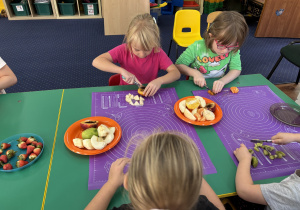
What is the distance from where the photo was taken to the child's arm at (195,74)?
1287 millimetres

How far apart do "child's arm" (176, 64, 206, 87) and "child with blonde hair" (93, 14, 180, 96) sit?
0.08m

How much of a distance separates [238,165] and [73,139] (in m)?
0.66

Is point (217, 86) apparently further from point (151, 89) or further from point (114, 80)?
point (114, 80)

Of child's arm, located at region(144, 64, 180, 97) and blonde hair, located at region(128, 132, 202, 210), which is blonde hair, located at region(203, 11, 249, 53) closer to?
child's arm, located at region(144, 64, 180, 97)

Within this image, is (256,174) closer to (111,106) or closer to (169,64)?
(111,106)

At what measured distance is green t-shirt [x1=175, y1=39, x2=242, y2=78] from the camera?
1.51 metres

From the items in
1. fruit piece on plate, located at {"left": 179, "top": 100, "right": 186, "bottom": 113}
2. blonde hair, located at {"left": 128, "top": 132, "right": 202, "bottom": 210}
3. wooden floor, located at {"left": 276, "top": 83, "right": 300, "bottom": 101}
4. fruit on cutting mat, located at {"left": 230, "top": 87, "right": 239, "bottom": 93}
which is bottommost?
wooden floor, located at {"left": 276, "top": 83, "right": 300, "bottom": 101}

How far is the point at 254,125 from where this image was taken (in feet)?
3.42

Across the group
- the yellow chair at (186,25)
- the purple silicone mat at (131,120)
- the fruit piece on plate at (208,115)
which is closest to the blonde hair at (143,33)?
the purple silicone mat at (131,120)

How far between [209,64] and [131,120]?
81 centimetres

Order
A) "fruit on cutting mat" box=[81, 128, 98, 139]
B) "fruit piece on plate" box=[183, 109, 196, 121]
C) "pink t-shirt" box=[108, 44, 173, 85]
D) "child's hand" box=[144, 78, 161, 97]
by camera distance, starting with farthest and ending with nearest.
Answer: "pink t-shirt" box=[108, 44, 173, 85] → "child's hand" box=[144, 78, 161, 97] → "fruit piece on plate" box=[183, 109, 196, 121] → "fruit on cutting mat" box=[81, 128, 98, 139]

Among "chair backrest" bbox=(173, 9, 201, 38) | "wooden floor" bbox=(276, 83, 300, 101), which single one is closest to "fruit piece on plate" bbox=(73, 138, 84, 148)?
"chair backrest" bbox=(173, 9, 201, 38)

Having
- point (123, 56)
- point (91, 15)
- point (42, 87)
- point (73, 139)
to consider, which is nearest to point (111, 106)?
point (73, 139)

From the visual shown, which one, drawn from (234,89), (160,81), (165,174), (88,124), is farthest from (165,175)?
(234,89)
